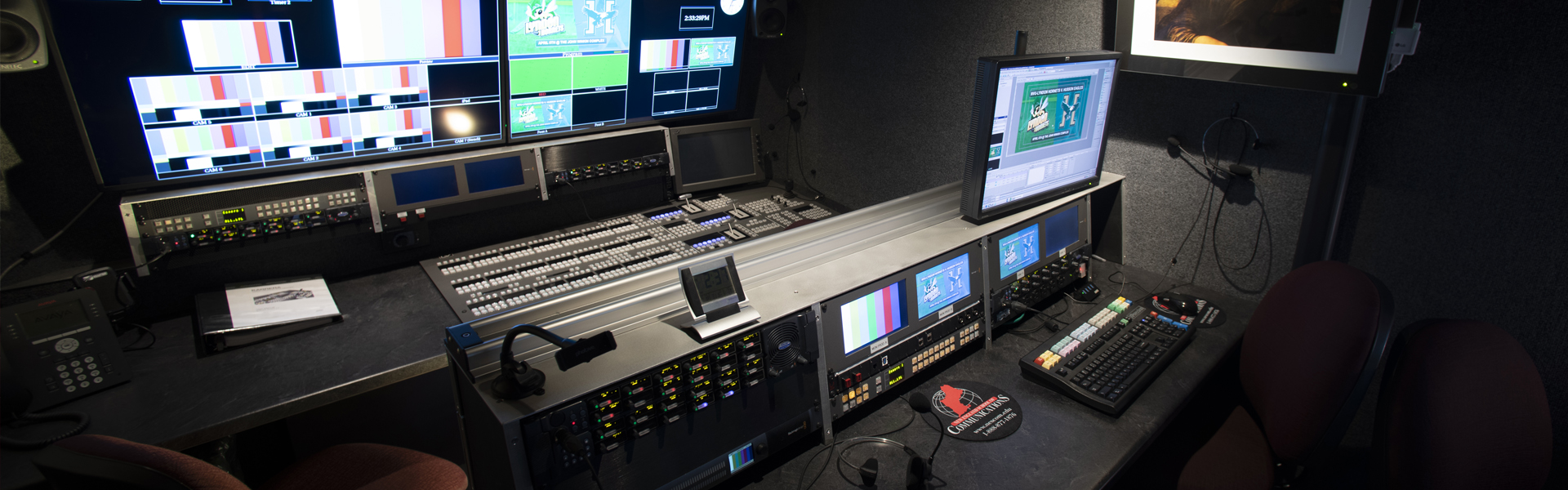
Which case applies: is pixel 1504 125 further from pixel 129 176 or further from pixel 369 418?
pixel 129 176

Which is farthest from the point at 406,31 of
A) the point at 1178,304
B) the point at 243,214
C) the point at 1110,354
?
the point at 1178,304

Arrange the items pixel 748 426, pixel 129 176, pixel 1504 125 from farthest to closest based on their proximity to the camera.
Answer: pixel 129 176, pixel 1504 125, pixel 748 426

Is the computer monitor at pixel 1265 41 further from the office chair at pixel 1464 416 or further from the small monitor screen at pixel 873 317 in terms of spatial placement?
the small monitor screen at pixel 873 317

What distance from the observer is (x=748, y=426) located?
119 centimetres

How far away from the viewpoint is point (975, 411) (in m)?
1.40

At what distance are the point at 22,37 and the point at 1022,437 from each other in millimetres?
2375

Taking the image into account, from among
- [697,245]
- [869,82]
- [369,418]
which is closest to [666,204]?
[697,245]

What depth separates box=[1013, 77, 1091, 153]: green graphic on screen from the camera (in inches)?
63.2

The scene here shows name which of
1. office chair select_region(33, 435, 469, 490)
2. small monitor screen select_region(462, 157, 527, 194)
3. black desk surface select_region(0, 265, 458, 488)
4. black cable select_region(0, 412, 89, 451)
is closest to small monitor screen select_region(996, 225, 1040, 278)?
black desk surface select_region(0, 265, 458, 488)

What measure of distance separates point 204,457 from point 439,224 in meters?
0.95

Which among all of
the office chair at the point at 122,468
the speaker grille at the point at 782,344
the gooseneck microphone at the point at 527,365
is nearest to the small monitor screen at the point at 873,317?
the speaker grille at the point at 782,344

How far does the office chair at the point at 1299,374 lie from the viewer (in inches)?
50.4

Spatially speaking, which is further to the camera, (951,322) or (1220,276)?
(1220,276)

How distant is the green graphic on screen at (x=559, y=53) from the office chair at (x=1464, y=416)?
2369 mm
